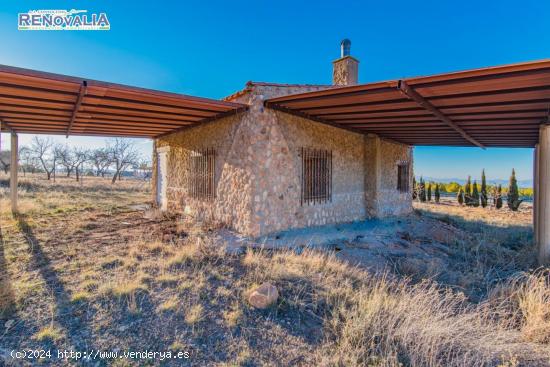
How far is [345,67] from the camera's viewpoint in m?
9.79

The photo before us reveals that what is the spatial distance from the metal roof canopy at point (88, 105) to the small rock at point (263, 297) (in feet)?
12.6

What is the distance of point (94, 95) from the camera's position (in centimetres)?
516

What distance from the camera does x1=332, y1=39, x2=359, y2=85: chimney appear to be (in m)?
9.77

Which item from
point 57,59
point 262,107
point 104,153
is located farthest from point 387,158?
point 104,153

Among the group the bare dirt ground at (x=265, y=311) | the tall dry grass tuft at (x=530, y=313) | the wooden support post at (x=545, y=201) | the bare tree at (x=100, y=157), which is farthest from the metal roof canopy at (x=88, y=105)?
the bare tree at (x=100, y=157)

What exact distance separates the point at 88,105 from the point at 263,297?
18.0 feet

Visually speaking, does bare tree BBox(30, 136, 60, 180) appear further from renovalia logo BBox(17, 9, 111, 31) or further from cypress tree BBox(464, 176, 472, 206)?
cypress tree BBox(464, 176, 472, 206)

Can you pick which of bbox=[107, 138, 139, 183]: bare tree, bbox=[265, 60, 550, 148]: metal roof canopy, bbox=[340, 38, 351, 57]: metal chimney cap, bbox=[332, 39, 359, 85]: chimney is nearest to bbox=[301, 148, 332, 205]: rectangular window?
bbox=[265, 60, 550, 148]: metal roof canopy

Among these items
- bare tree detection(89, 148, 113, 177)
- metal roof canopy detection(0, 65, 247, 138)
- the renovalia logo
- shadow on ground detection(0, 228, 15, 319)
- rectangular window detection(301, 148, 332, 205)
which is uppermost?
the renovalia logo

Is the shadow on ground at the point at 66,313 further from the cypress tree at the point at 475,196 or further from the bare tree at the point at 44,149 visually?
the bare tree at the point at 44,149

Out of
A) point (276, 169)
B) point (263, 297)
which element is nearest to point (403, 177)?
point (276, 169)

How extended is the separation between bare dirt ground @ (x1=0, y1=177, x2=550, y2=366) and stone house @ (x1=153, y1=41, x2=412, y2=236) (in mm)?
1046

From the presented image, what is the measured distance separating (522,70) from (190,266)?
18.1ft

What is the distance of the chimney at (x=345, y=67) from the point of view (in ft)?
32.0
